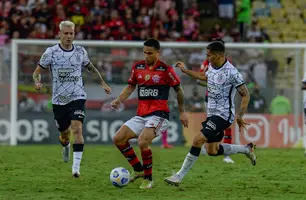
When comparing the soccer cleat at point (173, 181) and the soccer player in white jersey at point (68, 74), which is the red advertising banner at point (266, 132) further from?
the soccer cleat at point (173, 181)

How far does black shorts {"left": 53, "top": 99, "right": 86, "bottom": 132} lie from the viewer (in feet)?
45.6

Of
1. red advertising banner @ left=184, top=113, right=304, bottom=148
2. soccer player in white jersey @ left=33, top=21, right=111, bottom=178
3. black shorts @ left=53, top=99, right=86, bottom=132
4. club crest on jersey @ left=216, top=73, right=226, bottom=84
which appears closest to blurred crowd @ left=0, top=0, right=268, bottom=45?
red advertising banner @ left=184, top=113, right=304, bottom=148

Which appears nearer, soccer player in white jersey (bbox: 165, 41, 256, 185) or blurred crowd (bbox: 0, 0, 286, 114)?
soccer player in white jersey (bbox: 165, 41, 256, 185)

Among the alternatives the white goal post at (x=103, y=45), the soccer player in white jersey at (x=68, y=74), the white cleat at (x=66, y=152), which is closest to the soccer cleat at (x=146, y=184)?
the soccer player in white jersey at (x=68, y=74)

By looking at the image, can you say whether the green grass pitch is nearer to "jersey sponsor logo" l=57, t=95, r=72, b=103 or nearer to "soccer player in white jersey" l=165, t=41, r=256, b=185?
"soccer player in white jersey" l=165, t=41, r=256, b=185

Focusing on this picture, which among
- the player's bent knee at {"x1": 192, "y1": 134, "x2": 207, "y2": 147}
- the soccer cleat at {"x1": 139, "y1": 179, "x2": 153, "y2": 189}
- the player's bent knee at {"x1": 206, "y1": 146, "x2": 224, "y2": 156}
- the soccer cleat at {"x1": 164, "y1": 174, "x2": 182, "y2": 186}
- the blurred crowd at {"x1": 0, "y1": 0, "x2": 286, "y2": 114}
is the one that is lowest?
the soccer cleat at {"x1": 139, "y1": 179, "x2": 153, "y2": 189}

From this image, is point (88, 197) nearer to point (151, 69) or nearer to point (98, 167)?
point (151, 69)

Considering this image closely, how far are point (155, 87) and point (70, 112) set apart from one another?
7.52 feet

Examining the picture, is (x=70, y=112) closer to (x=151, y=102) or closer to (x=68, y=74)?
(x=68, y=74)

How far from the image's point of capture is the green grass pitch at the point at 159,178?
11594 millimetres

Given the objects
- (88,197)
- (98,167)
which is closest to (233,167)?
(98,167)

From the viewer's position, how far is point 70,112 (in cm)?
1409

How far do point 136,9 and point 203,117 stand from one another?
259 inches

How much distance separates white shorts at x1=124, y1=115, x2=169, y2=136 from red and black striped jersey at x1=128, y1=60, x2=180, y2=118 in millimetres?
64
